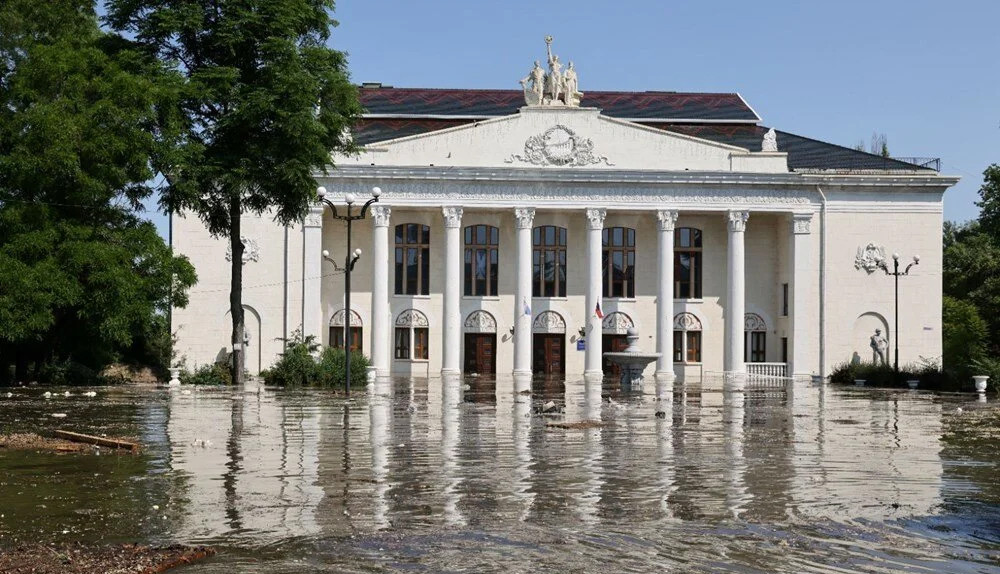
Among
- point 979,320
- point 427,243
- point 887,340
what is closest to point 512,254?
point 427,243

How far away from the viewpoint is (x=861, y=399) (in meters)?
34.1

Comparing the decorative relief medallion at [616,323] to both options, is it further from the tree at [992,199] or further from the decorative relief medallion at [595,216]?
the tree at [992,199]

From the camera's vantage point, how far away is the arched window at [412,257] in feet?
208

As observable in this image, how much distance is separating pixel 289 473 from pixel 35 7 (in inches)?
1345

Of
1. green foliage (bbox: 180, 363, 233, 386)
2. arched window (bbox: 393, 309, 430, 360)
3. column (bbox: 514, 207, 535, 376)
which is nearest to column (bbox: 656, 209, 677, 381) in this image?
column (bbox: 514, 207, 535, 376)

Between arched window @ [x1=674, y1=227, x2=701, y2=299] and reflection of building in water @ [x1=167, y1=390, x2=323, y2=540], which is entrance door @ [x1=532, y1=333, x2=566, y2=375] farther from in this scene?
reflection of building in water @ [x1=167, y1=390, x2=323, y2=540]

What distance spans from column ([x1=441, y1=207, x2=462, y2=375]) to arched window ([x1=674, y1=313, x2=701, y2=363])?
1155 cm

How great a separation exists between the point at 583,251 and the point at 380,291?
1116 cm

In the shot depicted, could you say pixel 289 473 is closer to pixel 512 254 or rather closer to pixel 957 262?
pixel 512 254

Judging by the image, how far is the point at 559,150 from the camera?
61.1 m

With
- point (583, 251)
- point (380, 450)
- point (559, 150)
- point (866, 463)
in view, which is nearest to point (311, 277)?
point (559, 150)

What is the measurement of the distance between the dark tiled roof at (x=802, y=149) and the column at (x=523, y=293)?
30.7ft

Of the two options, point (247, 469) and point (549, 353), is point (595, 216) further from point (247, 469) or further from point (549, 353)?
point (247, 469)

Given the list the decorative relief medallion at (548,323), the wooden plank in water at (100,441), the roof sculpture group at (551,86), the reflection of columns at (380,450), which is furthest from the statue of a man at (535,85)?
the wooden plank in water at (100,441)
